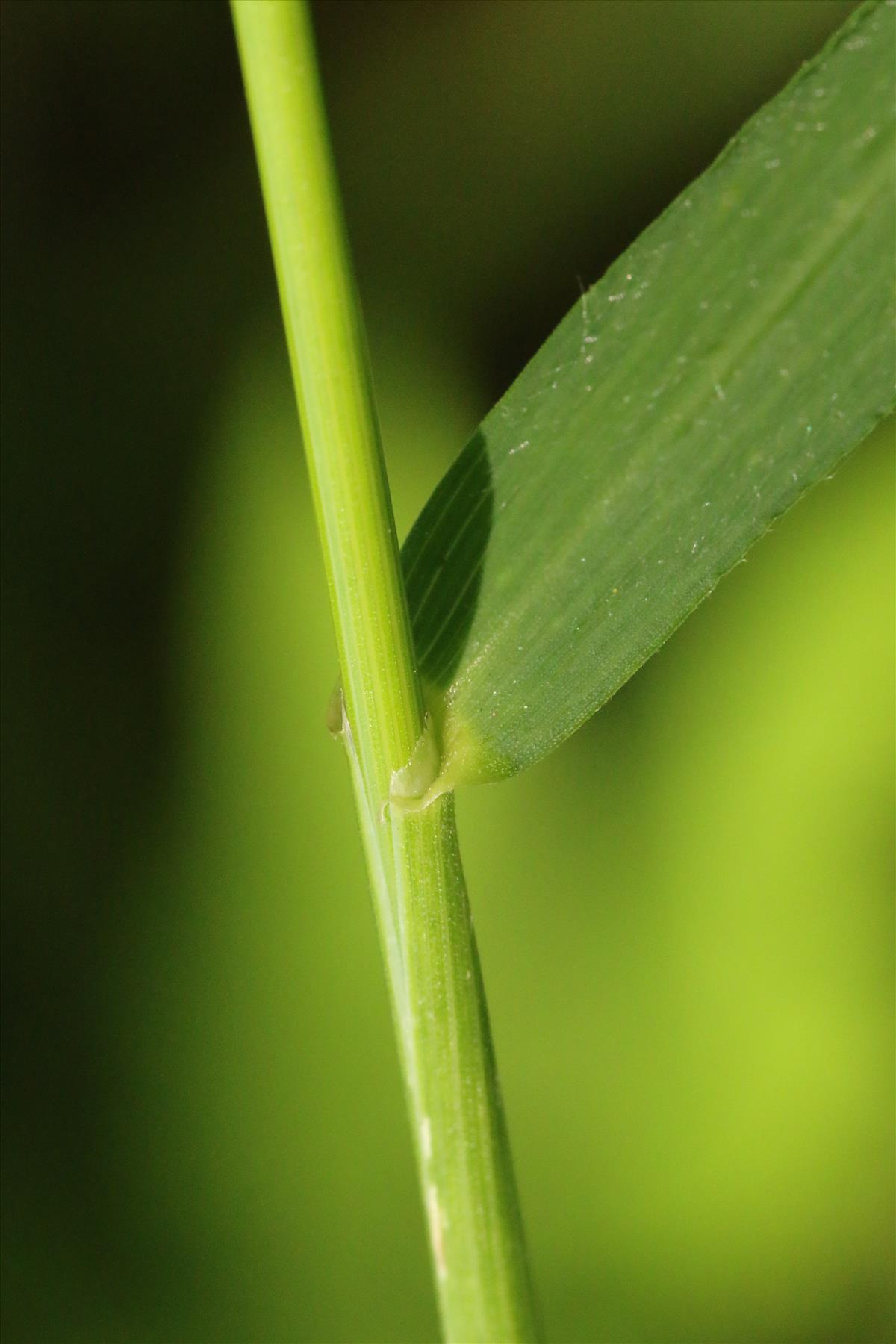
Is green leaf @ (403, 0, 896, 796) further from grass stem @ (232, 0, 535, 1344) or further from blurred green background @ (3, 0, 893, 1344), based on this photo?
blurred green background @ (3, 0, 893, 1344)

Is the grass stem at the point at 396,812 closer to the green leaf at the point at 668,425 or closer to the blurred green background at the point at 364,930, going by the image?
the green leaf at the point at 668,425

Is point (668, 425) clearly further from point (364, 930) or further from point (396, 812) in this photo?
point (364, 930)

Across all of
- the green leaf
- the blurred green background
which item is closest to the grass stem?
the green leaf

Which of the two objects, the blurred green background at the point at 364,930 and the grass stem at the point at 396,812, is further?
the blurred green background at the point at 364,930

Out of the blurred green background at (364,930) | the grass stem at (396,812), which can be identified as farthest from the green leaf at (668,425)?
the blurred green background at (364,930)
